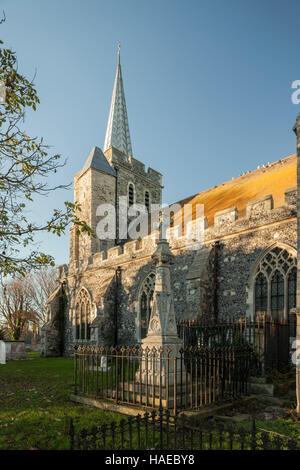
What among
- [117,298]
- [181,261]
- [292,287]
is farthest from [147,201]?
[292,287]

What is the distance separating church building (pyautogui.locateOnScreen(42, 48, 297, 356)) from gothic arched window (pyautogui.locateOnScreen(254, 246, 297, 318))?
0.10 feet

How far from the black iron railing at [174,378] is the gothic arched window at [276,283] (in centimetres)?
308

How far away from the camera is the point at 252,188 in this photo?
15539 mm

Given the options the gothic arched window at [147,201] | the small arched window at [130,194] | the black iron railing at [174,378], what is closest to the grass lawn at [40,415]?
the black iron railing at [174,378]

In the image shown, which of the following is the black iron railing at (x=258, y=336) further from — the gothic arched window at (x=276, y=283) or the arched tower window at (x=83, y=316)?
the arched tower window at (x=83, y=316)

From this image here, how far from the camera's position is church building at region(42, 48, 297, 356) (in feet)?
34.5

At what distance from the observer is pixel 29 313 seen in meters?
34.8

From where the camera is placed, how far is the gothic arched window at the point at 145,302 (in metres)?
14.9

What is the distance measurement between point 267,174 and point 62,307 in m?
15.2

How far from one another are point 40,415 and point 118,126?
29536 mm

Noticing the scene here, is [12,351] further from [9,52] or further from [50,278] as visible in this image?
[50,278]

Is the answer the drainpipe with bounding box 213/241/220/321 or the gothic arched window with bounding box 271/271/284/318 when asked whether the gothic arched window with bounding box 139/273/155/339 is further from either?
the gothic arched window with bounding box 271/271/284/318
